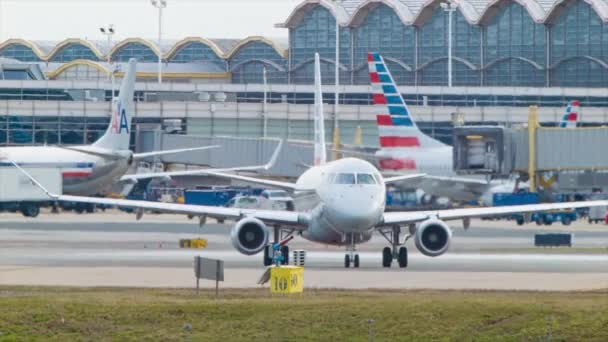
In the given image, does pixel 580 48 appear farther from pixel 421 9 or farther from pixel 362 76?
pixel 362 76

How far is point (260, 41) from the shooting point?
651 ft

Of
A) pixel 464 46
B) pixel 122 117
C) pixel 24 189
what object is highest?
pixel 464 46

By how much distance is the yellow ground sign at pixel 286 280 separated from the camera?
3831cm

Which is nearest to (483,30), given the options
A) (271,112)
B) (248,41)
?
(248,41)

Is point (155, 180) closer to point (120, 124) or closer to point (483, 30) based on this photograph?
point (120, 124)

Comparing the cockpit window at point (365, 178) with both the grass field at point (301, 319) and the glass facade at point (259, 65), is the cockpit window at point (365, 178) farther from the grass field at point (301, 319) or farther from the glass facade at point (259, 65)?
the glass facade at point (259, 65)

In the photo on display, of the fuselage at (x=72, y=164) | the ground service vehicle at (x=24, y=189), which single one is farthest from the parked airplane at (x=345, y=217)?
the fuselage at (x=72, y=164)

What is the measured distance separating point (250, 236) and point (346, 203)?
12.2ft

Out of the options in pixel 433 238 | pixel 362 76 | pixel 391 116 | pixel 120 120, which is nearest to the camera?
pixel 433 238

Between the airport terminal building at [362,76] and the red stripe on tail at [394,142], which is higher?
the airport terminal building at [362,76]

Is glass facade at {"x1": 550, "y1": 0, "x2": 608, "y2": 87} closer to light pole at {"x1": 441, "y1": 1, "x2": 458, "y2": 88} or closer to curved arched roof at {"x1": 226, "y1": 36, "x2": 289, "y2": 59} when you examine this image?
light pole at {"x1": 441, "y1": 1, "x2": 458, "y2": 88}

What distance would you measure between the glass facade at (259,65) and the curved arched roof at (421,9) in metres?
6.40

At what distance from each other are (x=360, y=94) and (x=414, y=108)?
21356mm

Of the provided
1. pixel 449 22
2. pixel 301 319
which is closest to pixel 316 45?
pixel 449 22
